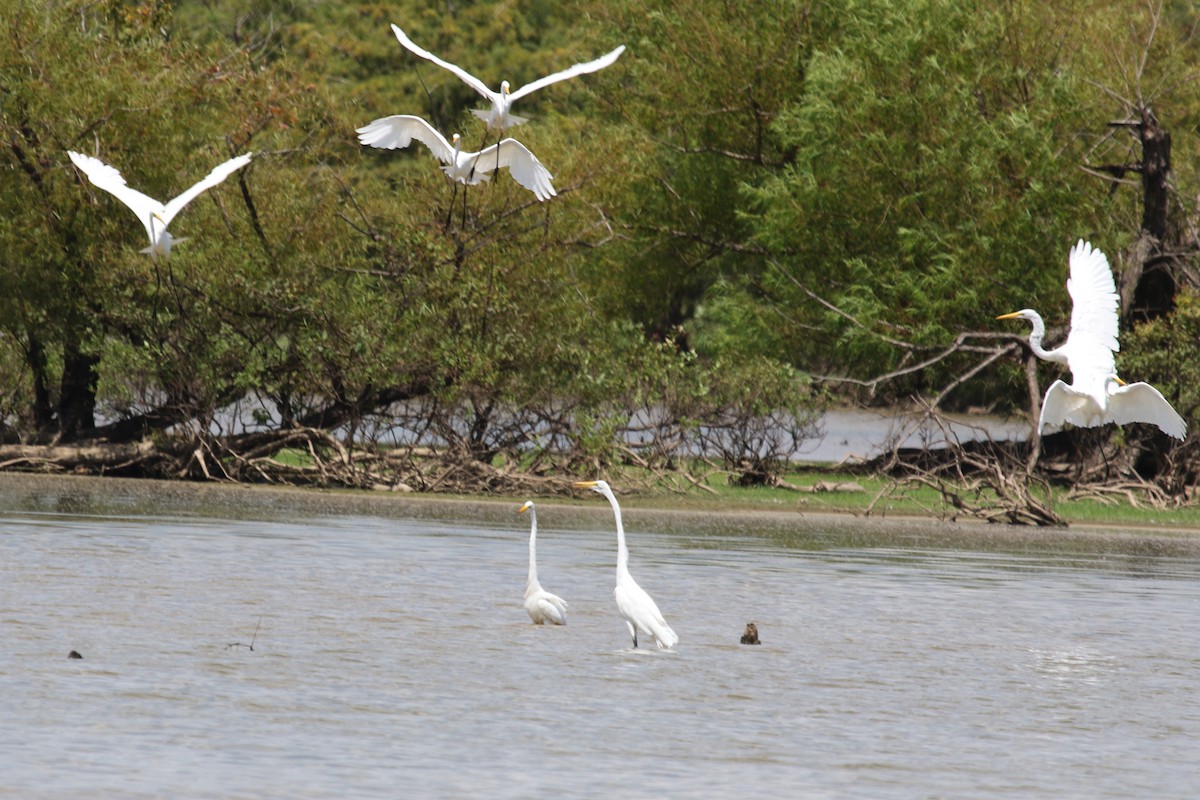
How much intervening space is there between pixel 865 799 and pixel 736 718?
1.72 meters

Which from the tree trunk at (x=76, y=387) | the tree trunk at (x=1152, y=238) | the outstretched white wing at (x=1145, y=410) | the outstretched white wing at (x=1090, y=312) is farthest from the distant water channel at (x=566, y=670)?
the tree trunk at (x=1152, y=238)

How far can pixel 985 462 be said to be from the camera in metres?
21.3

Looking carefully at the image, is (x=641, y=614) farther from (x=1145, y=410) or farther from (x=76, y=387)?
(x=76, y=387)

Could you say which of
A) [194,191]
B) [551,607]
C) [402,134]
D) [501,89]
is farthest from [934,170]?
[551,607]

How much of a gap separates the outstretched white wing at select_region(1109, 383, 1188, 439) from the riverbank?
56.5 inches

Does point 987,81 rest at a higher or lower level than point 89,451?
higher

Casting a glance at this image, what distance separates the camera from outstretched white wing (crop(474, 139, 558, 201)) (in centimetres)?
2070

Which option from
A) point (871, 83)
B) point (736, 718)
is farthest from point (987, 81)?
point (736, 718)

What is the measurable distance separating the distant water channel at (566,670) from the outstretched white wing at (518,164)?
191 inches

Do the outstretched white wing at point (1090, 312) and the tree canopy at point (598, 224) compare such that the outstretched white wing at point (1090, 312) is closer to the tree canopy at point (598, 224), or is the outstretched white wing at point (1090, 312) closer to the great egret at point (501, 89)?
the great egret at point (501, 89)

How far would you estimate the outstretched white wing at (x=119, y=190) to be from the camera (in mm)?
19031

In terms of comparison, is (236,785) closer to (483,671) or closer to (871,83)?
(483,671)

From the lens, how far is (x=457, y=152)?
67.5ft

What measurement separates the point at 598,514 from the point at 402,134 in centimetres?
471
